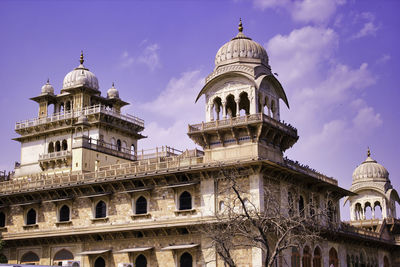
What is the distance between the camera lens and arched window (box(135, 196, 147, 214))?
131 feet

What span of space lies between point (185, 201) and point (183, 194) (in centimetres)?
47

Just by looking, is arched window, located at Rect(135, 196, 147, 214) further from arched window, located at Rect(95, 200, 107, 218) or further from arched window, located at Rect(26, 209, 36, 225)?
arched window, located at Rect(26, 209, 36, 225)

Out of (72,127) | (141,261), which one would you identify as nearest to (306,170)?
(141,261)

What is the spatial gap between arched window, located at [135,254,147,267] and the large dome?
44.2 feet

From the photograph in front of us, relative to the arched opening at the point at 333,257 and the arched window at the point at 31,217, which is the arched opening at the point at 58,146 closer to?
the arched window at the point at 31,217

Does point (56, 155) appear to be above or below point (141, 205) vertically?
above

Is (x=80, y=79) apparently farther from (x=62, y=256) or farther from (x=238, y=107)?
(x=238, y=107)

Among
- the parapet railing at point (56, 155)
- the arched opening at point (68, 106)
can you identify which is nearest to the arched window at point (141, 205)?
the parapet railing at point (56, 155)

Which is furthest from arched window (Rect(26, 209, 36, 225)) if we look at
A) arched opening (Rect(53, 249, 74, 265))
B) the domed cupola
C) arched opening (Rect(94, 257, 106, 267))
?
the domed cupola

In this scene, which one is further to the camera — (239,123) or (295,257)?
(295,257)

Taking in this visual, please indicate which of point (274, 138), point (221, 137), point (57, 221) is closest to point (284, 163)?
point (274, 138)

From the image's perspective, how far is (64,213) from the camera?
4331 centimetres

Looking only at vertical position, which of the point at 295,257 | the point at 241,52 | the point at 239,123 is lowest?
the point at 295,257

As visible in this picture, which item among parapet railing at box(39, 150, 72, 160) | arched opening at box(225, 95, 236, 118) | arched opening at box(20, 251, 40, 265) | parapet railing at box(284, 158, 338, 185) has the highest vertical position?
arched opening at box(225, 95, 236, 118)
